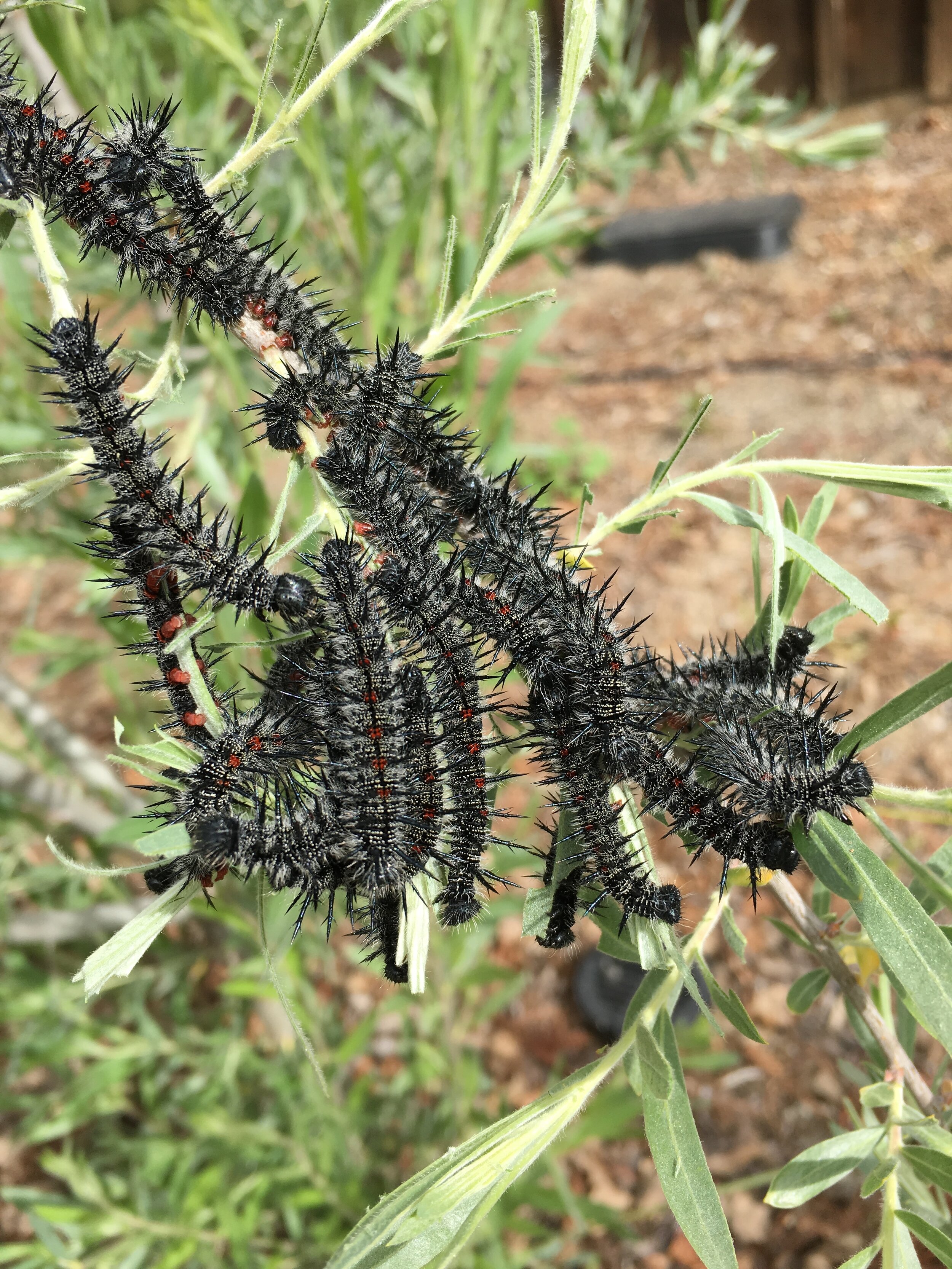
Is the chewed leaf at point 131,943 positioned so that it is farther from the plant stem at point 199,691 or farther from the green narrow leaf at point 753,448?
the green narrow leaf at point 753,448

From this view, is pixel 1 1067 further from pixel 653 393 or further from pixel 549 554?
pixel 653 393

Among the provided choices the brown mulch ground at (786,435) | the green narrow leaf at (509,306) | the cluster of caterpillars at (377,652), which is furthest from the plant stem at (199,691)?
the brown mulch ground at (786,435)

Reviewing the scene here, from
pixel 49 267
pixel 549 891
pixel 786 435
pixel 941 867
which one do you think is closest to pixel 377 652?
pixel 549 891

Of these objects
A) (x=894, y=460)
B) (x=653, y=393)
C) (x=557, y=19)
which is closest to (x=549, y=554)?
(x=894, y=460)

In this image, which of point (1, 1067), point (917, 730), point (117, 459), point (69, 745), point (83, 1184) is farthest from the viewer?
point (917, 730)

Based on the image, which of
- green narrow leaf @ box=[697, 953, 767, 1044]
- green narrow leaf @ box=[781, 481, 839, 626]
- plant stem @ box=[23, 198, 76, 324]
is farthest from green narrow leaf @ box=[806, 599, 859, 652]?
plant stem @ box=[23, 198, 76, 324]

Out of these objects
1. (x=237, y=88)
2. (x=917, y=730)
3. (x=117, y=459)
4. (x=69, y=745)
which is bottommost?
(x=917, y=730)
